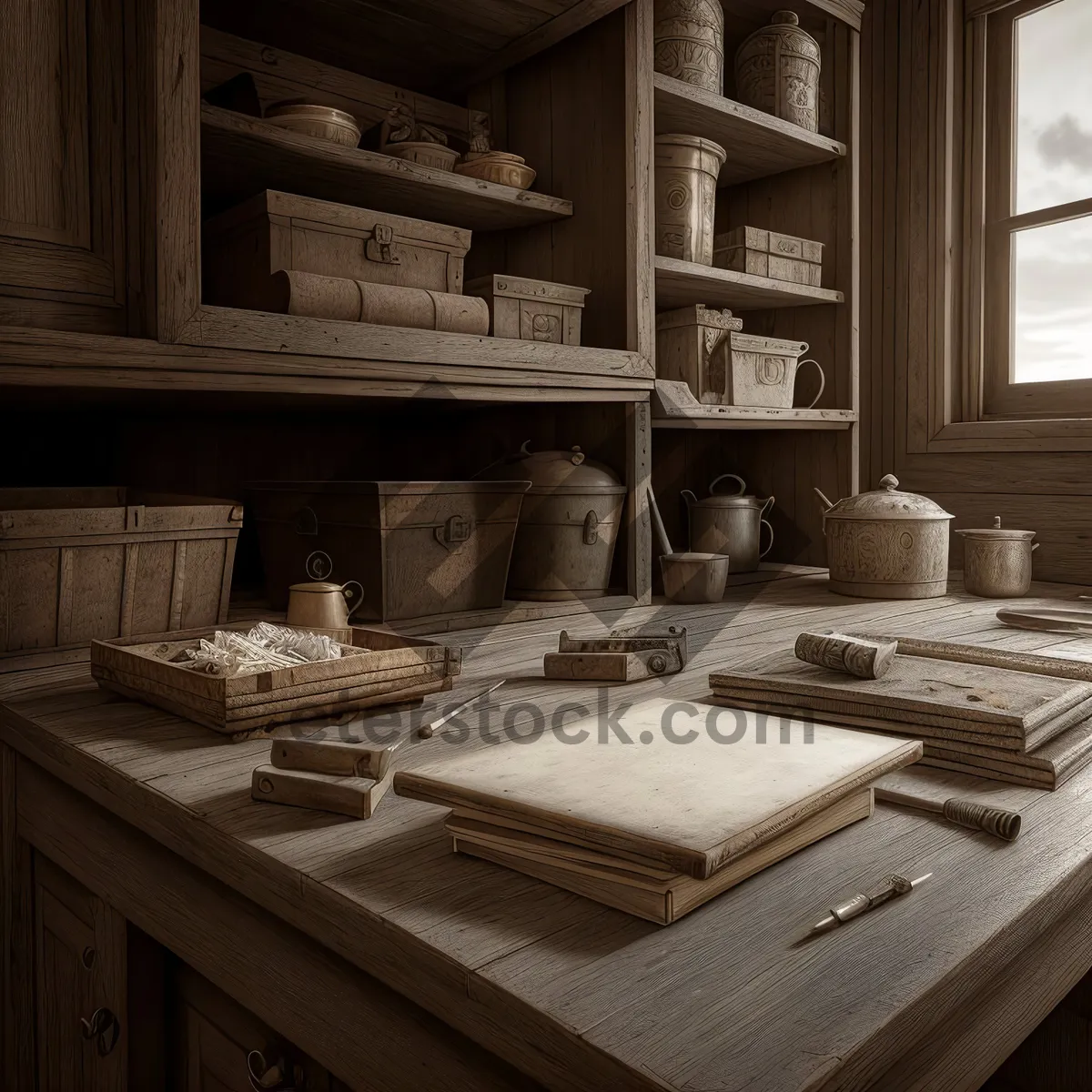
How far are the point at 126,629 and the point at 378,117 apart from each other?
4.88 feet

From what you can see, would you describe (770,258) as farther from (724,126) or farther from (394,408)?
(394,408)

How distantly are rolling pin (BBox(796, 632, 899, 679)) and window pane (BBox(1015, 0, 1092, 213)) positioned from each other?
2296 millimetres

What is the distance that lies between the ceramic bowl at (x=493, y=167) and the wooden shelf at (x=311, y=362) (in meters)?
0.43

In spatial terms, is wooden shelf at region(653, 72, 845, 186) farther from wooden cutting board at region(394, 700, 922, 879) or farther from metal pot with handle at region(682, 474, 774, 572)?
wooden cutting board at region(394, 700, 922, 879)

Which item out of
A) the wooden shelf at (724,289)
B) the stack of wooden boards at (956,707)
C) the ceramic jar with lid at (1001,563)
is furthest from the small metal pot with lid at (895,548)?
the stack of wooden boards at (956,707)

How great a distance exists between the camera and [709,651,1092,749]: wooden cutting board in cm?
104

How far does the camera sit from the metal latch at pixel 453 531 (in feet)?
6.01

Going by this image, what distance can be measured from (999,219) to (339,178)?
214cm

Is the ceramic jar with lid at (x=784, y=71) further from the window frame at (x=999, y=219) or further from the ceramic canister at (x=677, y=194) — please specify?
the window frame at (x=999, y=219)

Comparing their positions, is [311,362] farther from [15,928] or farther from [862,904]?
[862,904]

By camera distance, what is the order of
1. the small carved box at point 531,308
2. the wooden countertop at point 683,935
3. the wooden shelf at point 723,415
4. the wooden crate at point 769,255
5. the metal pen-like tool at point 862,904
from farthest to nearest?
the wooden crate at point 769,255 → the wooden shelf at point 723,415 → the small carved box at point 531,308 → the metal pen-like tool at point 862,904 → the wooden countertop at point 683,935

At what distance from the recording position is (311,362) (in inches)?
64.0

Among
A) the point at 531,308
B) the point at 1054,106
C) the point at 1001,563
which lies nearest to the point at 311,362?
the point at 531,308

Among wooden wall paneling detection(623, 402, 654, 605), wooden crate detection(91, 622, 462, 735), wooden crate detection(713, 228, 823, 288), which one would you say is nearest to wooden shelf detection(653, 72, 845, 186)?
wooden crate detection(713, 228, 823, 288)
